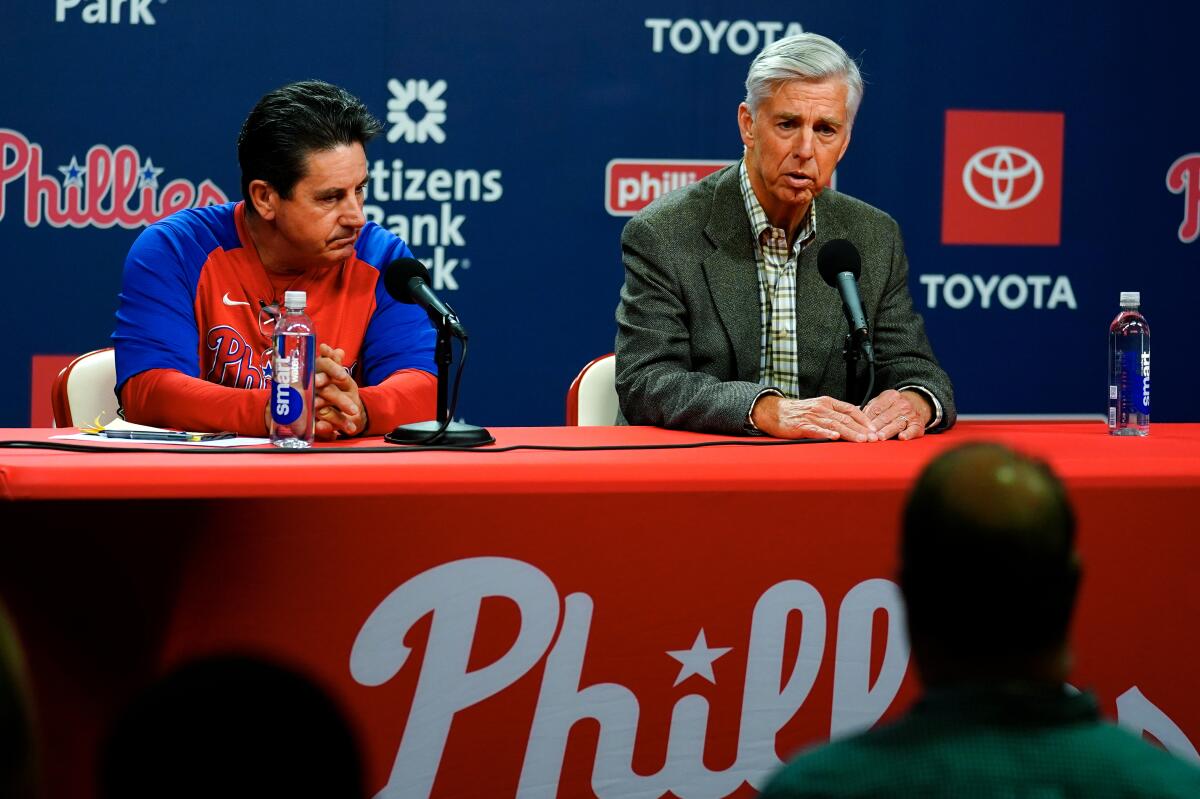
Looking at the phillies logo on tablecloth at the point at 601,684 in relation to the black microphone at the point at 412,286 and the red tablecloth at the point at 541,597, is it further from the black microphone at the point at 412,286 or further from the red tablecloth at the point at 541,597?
the black microphone at the point at 412,286

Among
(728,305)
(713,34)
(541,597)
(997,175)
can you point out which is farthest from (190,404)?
(997,175)

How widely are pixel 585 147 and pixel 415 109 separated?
52 centimetres

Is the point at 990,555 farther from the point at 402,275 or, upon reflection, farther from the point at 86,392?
the point at 86,392

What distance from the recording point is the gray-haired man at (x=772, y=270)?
2803 millimetres

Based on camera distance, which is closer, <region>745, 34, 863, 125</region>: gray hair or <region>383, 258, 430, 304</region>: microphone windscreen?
<region>383, 258, 430, 304</region>: microphone windscreen

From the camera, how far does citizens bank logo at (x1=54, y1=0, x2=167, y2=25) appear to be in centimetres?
400

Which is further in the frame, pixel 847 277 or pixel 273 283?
pixel 273 283

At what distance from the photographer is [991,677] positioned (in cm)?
84

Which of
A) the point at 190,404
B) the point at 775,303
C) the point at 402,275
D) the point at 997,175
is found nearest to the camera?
the point at 402,275

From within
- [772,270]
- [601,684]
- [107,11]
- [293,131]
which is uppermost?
[107,11]

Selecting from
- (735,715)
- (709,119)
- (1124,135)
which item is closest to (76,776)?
(735,715)

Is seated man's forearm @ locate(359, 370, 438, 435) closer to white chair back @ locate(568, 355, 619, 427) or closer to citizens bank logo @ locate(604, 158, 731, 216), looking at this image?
white chair back @ locate(568, 355, 619, 427)

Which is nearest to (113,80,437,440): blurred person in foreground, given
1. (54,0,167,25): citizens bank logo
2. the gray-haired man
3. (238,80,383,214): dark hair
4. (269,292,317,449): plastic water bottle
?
(238,80,383,214): dark hair

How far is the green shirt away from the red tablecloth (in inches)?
41.6
